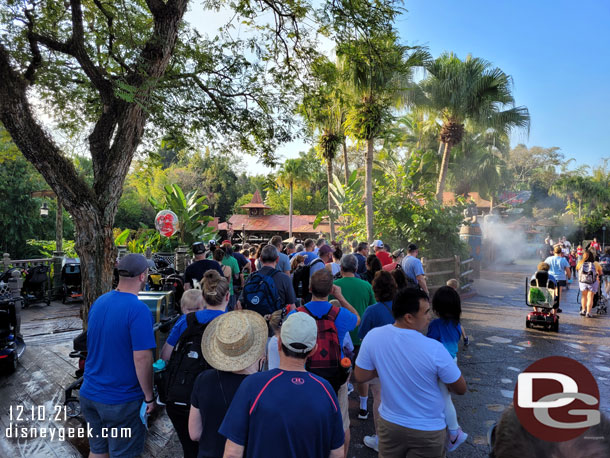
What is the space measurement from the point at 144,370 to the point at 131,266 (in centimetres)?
77

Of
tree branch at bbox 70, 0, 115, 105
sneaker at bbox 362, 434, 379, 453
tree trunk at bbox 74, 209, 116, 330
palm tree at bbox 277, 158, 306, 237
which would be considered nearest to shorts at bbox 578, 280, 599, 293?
sneaker at bbox 362, 434, 379, 453

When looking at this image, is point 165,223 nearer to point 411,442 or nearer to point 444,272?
point 444,272

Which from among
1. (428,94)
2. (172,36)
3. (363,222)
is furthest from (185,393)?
(428,94)

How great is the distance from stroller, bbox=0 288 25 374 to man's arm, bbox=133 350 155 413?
4.42 metres

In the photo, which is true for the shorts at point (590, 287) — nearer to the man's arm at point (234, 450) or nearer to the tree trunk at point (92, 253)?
the tree trunk at point (92, 253)

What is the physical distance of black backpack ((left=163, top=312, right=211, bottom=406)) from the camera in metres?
2.71

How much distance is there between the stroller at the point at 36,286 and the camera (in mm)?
10883

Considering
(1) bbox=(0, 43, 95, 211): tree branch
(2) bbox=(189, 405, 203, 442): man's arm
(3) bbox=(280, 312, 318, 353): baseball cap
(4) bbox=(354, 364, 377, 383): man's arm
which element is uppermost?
(1) bbox=(0, 43, 95, 211): tree branch

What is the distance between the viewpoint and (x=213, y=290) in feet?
10.1

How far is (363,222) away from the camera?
48.9 ft

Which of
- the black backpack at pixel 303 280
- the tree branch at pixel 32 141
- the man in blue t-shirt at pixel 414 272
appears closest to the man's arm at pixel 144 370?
the tree branch at pixel 32 141

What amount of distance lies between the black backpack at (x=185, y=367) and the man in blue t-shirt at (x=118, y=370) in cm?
28

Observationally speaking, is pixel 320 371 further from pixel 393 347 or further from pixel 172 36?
pixel 172 36

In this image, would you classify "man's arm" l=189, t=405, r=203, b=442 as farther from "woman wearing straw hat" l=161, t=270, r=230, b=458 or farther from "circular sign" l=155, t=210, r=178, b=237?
"circular sign" l=155, t=210, r=178, b=237
